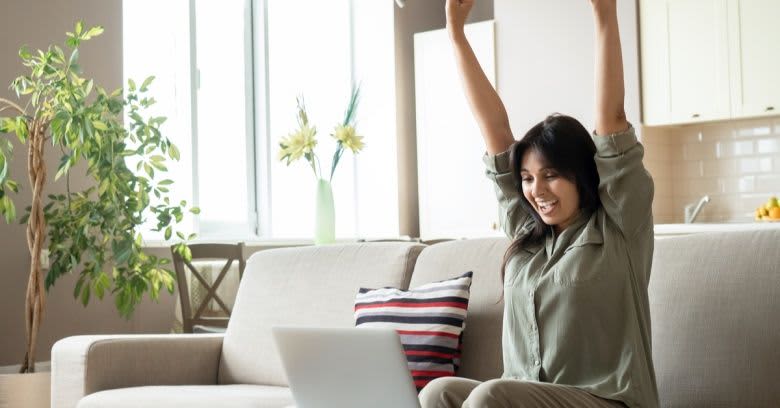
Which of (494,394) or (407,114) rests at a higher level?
(407,114)

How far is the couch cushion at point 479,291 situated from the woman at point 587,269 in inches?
17.6

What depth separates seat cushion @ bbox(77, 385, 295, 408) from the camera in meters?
2.71

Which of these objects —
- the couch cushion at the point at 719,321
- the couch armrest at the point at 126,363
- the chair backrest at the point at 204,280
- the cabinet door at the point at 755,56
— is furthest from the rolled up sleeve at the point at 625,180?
the cabinet door at the point at 755,56

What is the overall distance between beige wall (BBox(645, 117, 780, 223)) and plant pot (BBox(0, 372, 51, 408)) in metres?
3.93

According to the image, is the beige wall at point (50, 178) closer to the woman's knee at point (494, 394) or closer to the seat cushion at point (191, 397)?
the seat cushion at point (191, 397)

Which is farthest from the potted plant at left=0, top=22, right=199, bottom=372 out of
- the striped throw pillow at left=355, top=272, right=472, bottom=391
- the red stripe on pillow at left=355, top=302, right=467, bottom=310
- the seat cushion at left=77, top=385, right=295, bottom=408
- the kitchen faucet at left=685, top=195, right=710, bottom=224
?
the kitchen faucet at left=685, top=195, right=710, bottom=224

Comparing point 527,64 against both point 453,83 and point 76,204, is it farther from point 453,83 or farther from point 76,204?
point 76,204

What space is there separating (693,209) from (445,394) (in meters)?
4.81

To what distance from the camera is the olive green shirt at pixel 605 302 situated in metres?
1.91

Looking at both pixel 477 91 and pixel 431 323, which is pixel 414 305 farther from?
pixel 477 91

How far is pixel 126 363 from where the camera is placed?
3.11 m

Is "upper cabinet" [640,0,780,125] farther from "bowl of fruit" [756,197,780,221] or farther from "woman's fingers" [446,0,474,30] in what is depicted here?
"woman's fingers" [446,0,474,30]

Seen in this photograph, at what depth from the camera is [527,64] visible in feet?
21.7

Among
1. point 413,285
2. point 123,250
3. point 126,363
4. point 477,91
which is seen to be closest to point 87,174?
point 123,250
